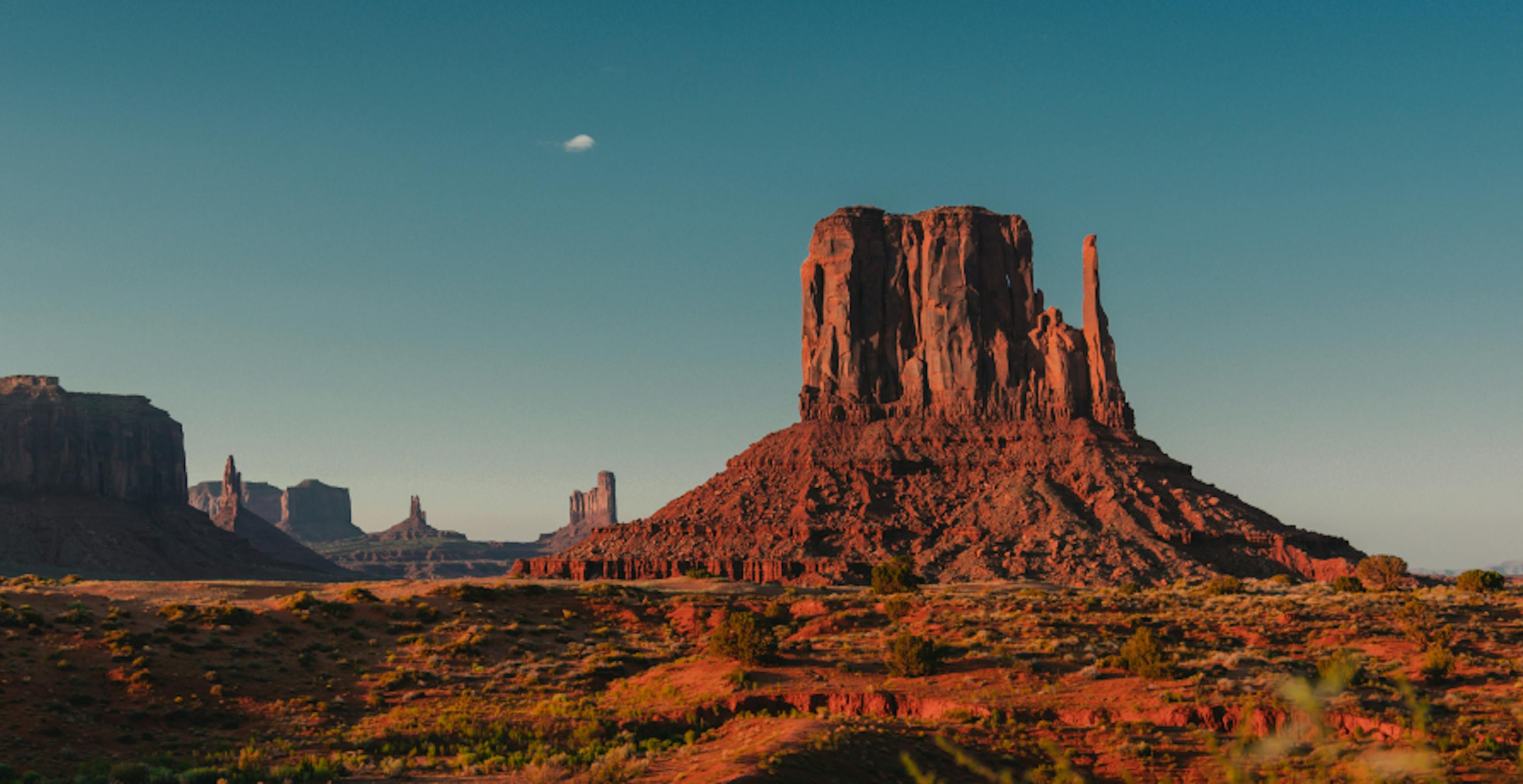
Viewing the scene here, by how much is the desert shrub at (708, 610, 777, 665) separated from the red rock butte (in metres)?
49.3

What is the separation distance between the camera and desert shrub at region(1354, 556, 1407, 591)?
75344 mm

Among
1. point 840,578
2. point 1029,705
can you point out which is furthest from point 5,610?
point 840,578

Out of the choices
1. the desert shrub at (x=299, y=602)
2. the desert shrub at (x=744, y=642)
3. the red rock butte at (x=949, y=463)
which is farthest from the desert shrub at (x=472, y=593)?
the red rock butte at (x=949, y=463)

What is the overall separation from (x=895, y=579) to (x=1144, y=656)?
38.6m

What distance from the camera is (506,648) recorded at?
167ft

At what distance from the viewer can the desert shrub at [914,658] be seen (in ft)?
126

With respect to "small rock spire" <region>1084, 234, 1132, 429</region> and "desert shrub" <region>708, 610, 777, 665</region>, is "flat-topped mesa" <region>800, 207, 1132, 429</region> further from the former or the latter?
"desert shrub" <region>708, 610, 777, 665</region>

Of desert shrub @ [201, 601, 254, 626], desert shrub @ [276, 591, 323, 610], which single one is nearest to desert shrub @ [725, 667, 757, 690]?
desert shrub @ [201, 601, 254, 626]

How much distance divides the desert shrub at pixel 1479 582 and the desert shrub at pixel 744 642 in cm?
4258

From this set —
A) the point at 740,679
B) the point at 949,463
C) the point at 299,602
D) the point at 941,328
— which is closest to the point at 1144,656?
the point at 740,679

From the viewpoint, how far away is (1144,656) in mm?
36125

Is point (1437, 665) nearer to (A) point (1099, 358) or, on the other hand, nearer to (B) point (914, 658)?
(B) point (914, 658)

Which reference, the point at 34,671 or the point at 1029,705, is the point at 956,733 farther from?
the point at 34,671

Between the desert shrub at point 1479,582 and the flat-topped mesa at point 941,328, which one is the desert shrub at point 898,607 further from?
the flat-topped mesa at point 941,328
